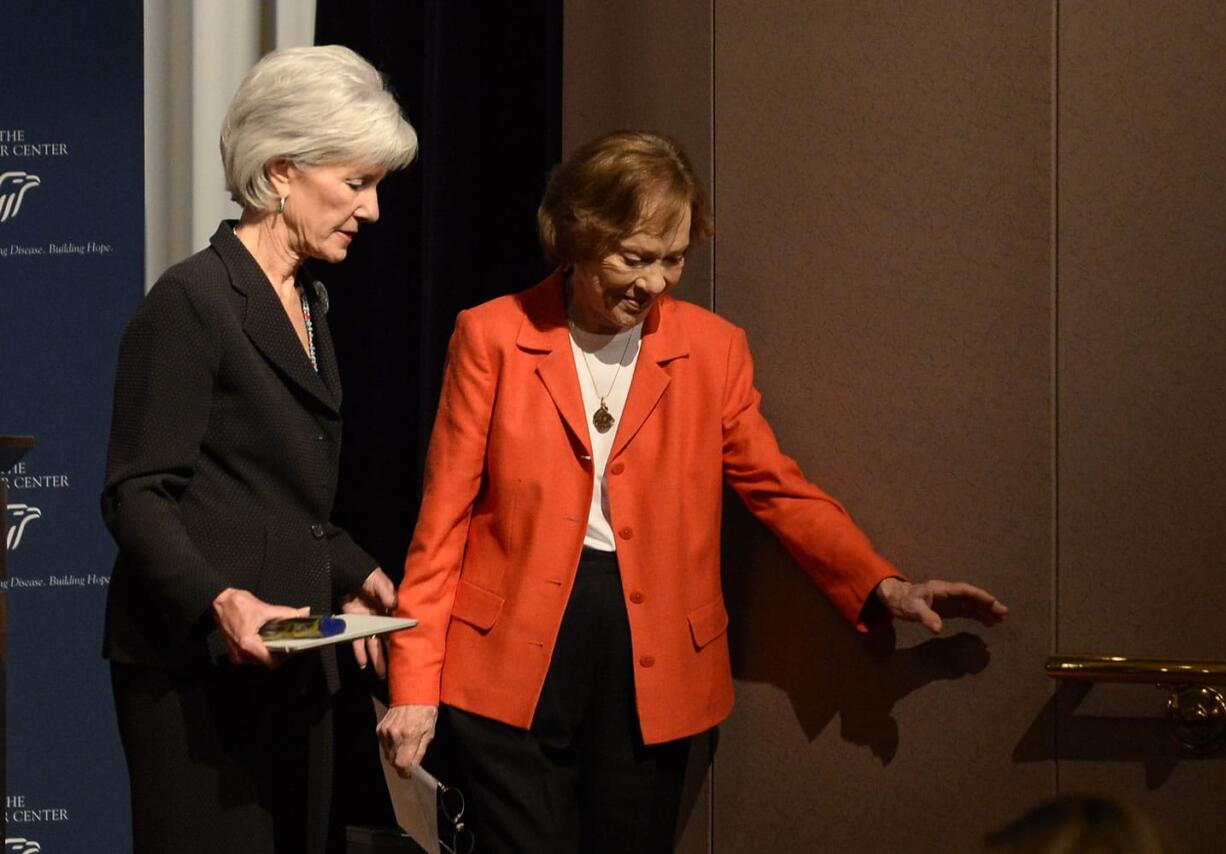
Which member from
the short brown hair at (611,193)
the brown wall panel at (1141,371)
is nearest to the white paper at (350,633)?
the short brown hair at (611,193)

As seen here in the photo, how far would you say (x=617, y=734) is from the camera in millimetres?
2357

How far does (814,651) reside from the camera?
2.60 m

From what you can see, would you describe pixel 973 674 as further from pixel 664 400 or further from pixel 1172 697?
pixel 664 400

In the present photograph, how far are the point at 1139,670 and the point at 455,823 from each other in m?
1.12

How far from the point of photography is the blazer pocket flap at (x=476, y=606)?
235 centimetres

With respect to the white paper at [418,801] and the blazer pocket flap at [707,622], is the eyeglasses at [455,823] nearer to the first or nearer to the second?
the white paper at [418,801]

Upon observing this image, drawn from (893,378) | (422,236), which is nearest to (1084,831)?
(893,378)

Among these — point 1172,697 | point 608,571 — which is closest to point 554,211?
point 608,571

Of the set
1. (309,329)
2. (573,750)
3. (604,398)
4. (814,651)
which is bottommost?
(573,750)

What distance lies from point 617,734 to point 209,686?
0.68 meters

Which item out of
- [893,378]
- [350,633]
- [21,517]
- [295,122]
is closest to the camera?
[350,633]

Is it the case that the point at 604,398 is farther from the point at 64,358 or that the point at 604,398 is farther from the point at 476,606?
the point at 64,358

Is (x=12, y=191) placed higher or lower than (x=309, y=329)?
higher

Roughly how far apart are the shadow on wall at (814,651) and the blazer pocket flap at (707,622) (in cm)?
17
